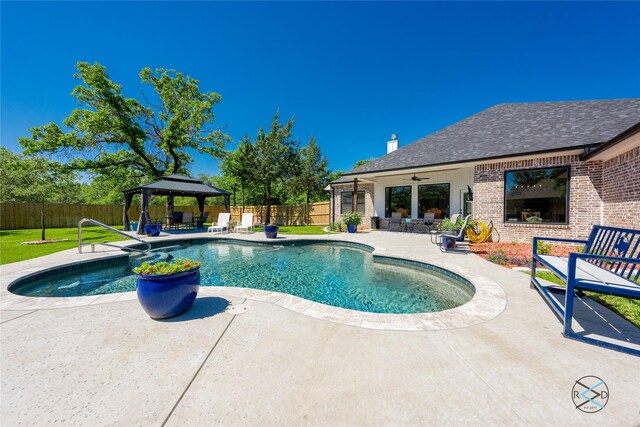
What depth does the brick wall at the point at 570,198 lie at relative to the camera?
291 inches

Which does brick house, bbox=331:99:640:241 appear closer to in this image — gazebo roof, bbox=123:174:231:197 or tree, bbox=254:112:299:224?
tree, bbox=254:112:299:224

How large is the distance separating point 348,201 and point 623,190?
12150 mm

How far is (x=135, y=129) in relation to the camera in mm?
15359

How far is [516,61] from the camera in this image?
10562 mm

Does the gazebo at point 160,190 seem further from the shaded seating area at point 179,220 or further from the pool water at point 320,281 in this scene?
the pool water at point 320,281

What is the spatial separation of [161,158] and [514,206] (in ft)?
73.2

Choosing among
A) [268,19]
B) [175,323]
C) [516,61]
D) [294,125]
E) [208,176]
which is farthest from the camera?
[208,176]

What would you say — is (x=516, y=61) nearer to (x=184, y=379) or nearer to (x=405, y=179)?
(x=405, y=179)

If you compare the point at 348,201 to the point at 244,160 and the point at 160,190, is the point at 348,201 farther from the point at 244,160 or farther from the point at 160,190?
the point at 160,190

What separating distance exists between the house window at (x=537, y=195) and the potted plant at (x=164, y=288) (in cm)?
1095

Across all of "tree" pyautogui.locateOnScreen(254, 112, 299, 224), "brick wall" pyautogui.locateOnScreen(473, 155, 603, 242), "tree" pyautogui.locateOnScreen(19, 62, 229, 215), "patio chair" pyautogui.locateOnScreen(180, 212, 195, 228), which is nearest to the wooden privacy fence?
"tree" pyautogui.locateOnScreen(254, 112, 299, 224)

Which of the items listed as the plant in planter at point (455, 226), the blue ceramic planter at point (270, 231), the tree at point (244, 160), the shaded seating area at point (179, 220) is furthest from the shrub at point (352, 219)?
the shaded seating area at point (179, 220)

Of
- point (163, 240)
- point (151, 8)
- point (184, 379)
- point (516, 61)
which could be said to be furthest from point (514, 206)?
point (151, 8)

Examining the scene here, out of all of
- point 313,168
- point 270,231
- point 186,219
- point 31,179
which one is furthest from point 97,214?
point 313,168
